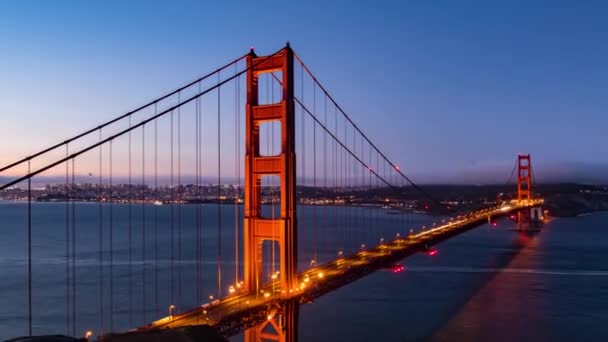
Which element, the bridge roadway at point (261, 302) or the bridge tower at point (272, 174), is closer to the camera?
the bridge roadway at point (261, 302)

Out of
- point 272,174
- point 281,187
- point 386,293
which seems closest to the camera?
point 281,187

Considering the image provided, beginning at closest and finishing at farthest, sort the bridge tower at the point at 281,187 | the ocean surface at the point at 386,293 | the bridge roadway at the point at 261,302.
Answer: the bridge roadway at the point at 261,302 → the bridge tower at the point at 281,187 → the ocean surface at the point at 386,293

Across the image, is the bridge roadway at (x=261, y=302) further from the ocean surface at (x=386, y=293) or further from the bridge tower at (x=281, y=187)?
the ocean surface at (x=386, y=293)

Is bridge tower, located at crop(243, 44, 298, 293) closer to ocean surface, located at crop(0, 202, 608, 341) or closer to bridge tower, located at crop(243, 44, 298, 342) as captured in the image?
bridge tower, located at crop(243, 44, 298, 342)

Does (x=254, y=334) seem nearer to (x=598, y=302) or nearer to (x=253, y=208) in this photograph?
(x=253, y=208)

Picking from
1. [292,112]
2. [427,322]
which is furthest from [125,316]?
[292,112]

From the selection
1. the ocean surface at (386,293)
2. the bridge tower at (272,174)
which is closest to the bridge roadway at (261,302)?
the bridge tower at (272,174)

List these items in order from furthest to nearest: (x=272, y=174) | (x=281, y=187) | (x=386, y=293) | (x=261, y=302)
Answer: (x=386, y=293)
(x=272, y=174)
(x=281, y=187)
(x=261, y=302)

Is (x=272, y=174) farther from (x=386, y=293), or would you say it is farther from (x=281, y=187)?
(x=386, y=293)

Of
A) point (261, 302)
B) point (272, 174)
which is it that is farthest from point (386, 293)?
point (261, 302)
